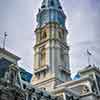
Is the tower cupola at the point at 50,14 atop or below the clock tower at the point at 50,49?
atop

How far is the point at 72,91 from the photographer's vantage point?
98.8m

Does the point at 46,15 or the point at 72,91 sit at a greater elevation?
the point at 46,15

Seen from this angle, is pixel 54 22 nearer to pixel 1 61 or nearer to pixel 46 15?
pixel 46 15

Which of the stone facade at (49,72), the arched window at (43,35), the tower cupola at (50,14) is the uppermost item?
the tower cupola at (50,14)

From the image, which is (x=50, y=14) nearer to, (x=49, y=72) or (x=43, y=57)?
(x=43, y=57)

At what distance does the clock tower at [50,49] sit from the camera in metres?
115

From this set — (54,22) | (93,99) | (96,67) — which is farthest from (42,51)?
(93,99)

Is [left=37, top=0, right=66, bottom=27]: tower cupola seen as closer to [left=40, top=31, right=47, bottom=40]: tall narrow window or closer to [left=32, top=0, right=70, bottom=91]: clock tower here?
[left=32, top=0, right=70, bottom=91]: clock tower

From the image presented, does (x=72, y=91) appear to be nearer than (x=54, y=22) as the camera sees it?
Yes

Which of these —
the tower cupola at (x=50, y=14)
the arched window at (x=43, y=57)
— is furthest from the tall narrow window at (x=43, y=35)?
the arched window at (x=43, y=57)

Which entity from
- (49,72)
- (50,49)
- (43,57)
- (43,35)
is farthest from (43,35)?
(49,72)

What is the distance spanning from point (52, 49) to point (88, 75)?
2040cm

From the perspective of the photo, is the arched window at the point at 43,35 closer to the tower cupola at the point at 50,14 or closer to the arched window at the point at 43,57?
the tower cupola at the point at 50,14

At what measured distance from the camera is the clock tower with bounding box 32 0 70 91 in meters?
115
